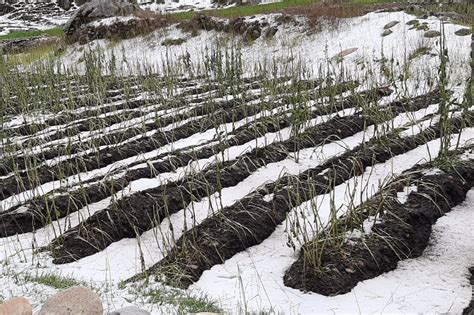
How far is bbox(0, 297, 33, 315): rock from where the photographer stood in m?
1.99

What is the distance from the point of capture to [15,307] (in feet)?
6.61

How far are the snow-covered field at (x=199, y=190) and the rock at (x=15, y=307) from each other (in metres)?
0.32

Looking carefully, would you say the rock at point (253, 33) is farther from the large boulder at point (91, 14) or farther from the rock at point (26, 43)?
the rock at point (26, 43)

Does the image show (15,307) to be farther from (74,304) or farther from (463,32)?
(463,32)

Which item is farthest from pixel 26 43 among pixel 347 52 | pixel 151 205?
pixel 151 205

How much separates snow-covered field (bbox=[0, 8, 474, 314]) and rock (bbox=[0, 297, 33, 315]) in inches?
12.8

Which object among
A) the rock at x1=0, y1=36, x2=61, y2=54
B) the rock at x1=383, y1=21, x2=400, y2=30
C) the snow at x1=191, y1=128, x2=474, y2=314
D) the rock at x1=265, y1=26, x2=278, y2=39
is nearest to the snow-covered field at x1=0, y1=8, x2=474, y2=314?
the snow at x1=191, y1=128, x2=474, y2=314

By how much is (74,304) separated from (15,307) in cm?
23

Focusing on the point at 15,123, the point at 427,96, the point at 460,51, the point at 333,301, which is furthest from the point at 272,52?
the point at 333,301

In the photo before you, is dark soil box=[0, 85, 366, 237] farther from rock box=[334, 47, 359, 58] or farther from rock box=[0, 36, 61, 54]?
rock box=[0, 36, 61, 54]

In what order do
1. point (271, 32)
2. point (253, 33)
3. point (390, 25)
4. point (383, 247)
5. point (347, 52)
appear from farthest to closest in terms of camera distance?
point (253, 33) < point (271, 32) < point (390, 25) < point (347, 52) < point (383, 247)

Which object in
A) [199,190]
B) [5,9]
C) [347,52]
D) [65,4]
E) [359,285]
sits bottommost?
[359,285]

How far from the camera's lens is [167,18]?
43.1 ft

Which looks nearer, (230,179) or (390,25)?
(230,179)
